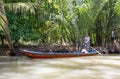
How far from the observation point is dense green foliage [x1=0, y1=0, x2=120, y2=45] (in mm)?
18047

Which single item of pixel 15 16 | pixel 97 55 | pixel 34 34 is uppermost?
pixel 15 16

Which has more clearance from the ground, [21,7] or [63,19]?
[21,7]

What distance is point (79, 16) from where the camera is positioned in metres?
18.6

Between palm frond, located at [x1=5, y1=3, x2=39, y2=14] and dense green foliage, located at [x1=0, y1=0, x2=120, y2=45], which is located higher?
palm frond, located at [x1=5, y1=3, x2=39, y2=14]

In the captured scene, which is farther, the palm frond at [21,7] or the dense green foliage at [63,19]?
the dense green foliage at [63,19]

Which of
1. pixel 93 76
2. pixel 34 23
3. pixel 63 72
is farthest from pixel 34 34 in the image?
pixel 93 76

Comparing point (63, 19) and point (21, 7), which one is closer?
point (21, 7)

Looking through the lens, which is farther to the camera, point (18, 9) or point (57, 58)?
point (18, 9)

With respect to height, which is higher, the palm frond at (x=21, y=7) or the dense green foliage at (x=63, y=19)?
the palm frond at (x=21, y=7)

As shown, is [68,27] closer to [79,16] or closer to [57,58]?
[79,16]

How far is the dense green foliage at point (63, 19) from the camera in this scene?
1805 centimetres

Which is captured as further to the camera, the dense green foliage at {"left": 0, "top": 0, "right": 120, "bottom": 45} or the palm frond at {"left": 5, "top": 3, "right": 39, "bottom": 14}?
the dense green foliage at {"left": 0, "top": 0, "right": 120, "bottom": 45}

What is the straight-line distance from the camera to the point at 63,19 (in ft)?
61.3

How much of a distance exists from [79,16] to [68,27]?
1.04 m
